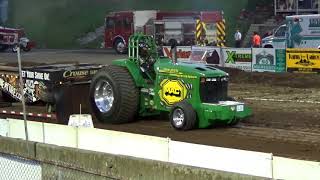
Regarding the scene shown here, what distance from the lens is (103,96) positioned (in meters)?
13.7

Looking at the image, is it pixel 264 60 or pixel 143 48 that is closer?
pixel 143 48

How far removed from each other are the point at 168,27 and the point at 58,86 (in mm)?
31936

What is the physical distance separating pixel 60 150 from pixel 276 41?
28.7 meters

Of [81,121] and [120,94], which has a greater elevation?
[120,94]

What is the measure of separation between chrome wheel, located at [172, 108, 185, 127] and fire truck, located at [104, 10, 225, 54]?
28762mm

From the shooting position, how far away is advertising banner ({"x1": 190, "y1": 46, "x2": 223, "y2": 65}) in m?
28.3

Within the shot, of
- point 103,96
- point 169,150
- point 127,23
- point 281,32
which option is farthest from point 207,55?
point 169,150

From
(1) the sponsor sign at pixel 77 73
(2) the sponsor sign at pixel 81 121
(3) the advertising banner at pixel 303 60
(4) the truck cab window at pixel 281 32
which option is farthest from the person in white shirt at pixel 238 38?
(2) the sponsor sign at pixel 81 121

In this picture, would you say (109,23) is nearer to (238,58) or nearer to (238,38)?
(238,38)

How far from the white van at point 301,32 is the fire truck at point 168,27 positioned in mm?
6606

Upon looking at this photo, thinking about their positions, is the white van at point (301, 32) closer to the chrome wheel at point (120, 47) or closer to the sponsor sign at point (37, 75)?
the chrome wheel at point (120, 47)

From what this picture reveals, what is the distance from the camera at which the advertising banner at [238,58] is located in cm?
2719

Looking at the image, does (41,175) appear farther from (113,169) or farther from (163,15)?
(163,15)

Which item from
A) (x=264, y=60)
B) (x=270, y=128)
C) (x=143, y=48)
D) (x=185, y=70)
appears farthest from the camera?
(x=264, y=60)
